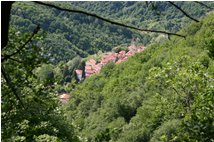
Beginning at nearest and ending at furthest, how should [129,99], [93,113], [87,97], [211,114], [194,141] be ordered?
[194,141] → [211,114] → [129,99] → [93,113] → [87,97]

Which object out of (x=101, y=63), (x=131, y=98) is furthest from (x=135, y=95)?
(x=101, y=63)

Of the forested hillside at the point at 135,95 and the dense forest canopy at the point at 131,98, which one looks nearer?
the dense forest canopy at the point at 131,98

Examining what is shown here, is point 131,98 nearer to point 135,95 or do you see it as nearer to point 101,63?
point 135,95

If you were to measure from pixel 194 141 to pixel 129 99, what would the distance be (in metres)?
52.6

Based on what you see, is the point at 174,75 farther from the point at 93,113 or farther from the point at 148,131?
the point at 93,113

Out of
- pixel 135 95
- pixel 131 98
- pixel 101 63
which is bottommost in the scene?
pixel 101 63

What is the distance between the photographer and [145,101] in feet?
178

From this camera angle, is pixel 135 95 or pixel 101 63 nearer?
pixel 135 95

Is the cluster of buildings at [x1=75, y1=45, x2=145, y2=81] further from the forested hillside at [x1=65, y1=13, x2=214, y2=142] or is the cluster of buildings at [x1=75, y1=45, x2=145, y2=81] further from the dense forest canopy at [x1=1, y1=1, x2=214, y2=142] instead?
the forested hillside at [x1=65, y1=13, x2=214, y2=142]

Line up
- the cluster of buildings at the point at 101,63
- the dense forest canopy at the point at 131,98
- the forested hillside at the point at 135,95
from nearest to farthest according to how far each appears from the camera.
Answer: the dense forest canopy at the point at 131,98, the forested hillside at the point at 135,95, the cluster of buildings at the point at 101,63

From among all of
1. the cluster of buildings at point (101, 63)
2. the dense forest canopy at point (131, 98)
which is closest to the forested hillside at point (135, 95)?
the dense forest canopy at point (131, 98)

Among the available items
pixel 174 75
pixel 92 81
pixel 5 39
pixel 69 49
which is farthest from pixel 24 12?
pixel 5 39

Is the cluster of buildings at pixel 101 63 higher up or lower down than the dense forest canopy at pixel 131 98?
lower down

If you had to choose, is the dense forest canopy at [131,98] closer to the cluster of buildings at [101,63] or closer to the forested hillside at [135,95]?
the forested hillside at [135,95]
